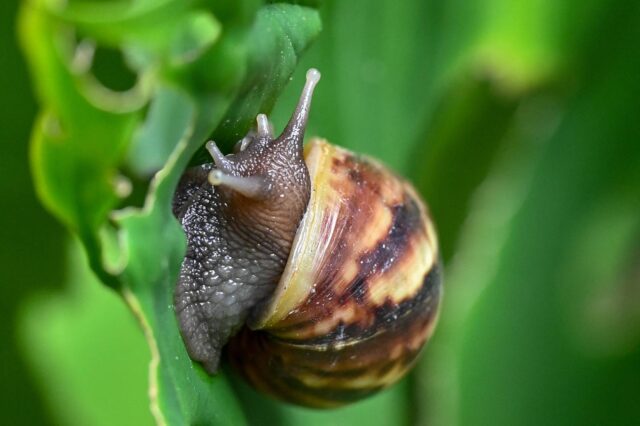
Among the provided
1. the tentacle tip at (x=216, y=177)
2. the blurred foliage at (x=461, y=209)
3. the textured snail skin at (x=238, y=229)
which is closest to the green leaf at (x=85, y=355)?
the blurred foliage at (x=461, y=209)

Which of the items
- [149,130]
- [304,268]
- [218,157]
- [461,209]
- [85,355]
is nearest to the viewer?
[149,130]

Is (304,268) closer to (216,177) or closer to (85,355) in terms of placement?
(216,177)

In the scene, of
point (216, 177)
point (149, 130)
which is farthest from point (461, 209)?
point (149, 130)

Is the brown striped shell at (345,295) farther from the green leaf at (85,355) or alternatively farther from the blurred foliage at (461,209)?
the green leaf at (85,355)

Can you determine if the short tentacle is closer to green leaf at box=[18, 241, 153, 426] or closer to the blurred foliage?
the blurred foliage

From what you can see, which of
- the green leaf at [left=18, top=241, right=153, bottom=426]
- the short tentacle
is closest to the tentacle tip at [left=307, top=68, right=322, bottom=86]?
the short tentacle

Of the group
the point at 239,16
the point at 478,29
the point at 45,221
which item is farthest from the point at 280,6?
the point at 478,29
